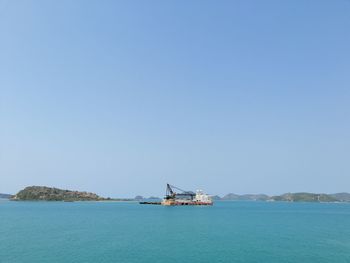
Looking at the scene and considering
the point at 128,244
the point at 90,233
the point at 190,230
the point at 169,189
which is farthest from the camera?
the point at 169,189

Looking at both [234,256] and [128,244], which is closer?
[234,256]

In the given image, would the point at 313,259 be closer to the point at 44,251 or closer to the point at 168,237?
the point at 168,237

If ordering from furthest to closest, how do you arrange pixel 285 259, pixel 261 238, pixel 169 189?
pixel 169 189 < pixel 261 238 < pixel 285 259

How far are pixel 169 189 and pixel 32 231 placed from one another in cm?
12539

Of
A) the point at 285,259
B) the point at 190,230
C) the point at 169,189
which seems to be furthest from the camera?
the point at 169,189

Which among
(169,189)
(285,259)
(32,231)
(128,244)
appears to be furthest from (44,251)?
(169,189)

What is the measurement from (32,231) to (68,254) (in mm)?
28346

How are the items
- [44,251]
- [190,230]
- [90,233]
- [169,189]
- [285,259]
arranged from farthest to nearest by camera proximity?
[169,189]
[190,230]
[90,233]
[44,251]
[285,259]

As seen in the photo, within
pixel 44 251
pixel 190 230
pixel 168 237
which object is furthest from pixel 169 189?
pixel 44 251

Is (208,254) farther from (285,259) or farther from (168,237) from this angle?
(168,237)

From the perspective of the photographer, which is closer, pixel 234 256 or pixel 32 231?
pixel 234 256

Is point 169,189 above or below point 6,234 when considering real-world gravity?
above

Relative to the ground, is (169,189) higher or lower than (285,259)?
higher

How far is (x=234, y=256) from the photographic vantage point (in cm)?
4297
